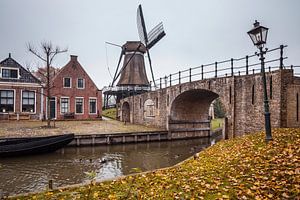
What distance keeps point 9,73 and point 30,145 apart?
15.9m

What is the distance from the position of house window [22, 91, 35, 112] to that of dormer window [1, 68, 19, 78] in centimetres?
212

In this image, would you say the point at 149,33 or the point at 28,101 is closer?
the point at 28,101

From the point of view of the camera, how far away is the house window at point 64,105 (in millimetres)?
27875

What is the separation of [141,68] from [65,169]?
27.9 metres

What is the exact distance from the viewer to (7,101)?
81.6 ft

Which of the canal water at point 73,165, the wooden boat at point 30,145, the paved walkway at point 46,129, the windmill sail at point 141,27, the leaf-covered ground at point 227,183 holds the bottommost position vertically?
the canal water at point 73,165

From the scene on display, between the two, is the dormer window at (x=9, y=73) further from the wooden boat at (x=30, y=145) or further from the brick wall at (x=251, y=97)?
the brick wall at (x=251, y=97)

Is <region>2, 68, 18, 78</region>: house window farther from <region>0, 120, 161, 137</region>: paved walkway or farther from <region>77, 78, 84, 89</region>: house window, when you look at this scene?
<region>77, 78, 84, 89</region>: house window

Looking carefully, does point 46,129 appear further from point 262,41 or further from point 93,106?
point 262,41

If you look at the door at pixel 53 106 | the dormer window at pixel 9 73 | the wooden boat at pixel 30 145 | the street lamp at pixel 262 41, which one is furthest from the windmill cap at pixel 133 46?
the street lamp at pixel 262 41

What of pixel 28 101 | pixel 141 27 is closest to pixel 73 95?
pixel 28 101

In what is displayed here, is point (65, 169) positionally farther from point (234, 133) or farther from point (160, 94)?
point (160, 94)

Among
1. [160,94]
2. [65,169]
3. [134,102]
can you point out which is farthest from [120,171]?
[134,102]

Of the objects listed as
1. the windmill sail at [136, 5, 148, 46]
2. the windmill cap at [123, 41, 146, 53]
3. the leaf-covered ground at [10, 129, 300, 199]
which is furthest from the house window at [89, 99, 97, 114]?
the leaf-covered ground at [10, 129, 300, 199]
